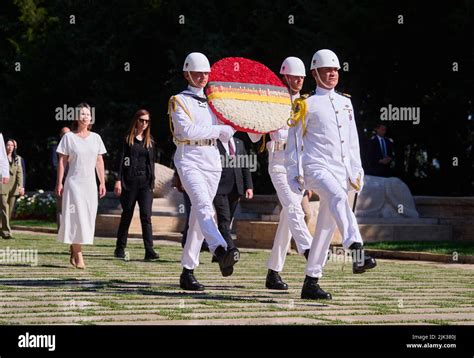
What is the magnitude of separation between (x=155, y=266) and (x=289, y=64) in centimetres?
430

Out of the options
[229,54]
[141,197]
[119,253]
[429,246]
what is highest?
[229,54]

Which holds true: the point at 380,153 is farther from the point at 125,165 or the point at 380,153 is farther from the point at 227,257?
the point at 227,257

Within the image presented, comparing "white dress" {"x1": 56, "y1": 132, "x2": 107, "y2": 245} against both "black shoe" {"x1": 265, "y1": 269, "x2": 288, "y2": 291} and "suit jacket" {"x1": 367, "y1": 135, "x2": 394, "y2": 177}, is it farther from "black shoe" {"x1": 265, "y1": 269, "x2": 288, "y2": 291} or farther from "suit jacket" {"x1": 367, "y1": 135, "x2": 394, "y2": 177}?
"suit jacket" {"x1": 367, "y1": 135, "x2": 394, "y2": 177}

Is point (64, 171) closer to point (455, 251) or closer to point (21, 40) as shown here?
point (455, 251)

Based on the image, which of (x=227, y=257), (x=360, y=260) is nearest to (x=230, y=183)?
(x=227, y=257)

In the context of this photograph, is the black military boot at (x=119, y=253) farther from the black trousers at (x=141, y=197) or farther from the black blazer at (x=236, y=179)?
the black blazer at (x=236, y=179)

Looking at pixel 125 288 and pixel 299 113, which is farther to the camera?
pixel 125 288

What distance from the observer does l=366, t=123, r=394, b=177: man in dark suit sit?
23469mm

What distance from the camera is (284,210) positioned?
11.9m

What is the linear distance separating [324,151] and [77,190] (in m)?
4.86

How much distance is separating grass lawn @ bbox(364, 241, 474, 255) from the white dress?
5.84 meters

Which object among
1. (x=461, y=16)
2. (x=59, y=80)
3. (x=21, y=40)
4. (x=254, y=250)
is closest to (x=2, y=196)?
(x=254, y=250)

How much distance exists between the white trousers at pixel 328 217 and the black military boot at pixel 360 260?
0.18 ft

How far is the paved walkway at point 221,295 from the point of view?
9102 millimetres
